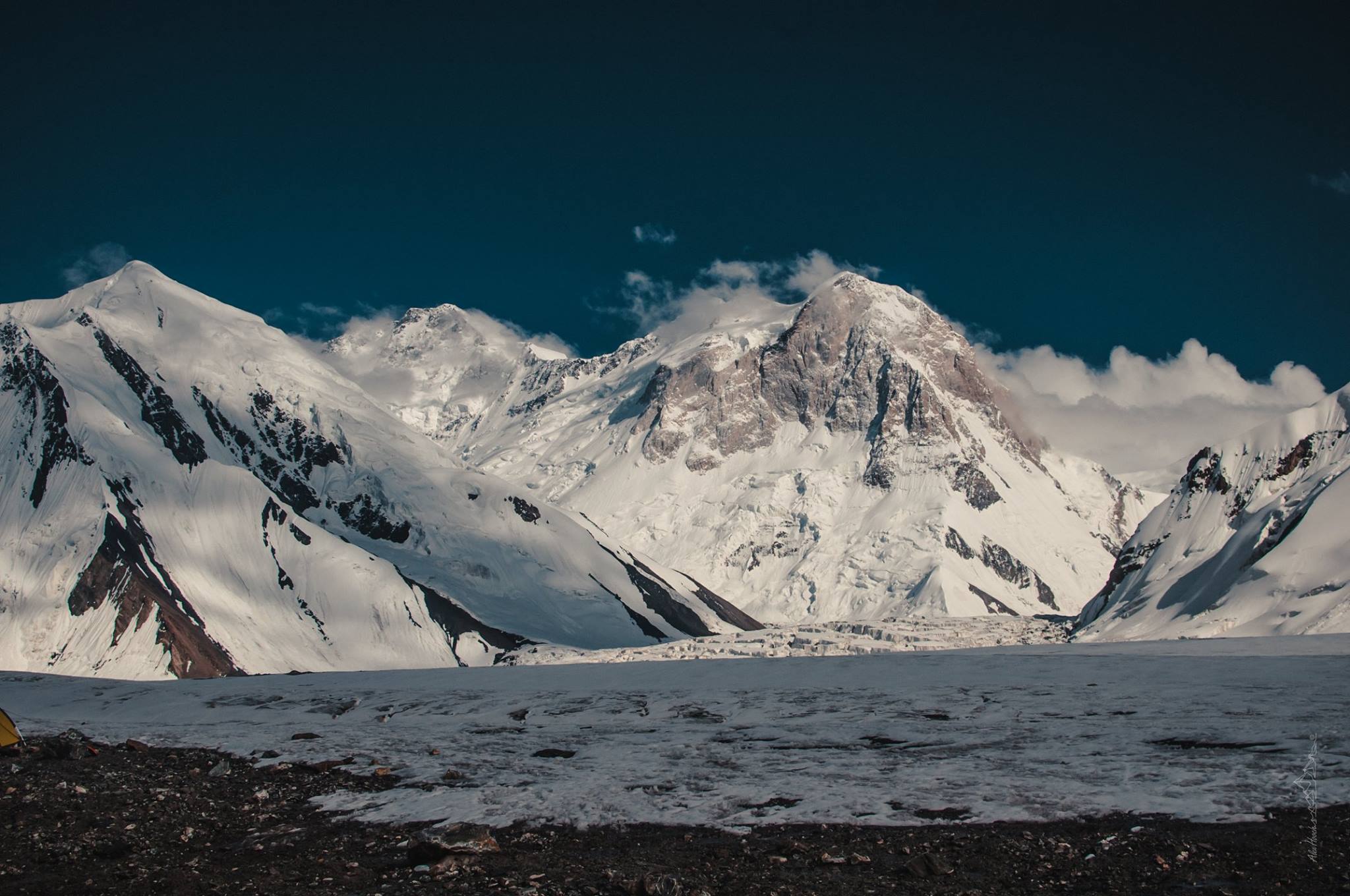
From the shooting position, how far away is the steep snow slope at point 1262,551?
13338 cm

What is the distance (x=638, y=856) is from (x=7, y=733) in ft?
64.4

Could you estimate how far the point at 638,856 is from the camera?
19469 mm

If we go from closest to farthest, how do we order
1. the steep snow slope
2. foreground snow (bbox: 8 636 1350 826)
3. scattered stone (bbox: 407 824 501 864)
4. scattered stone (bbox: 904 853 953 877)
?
scattered stone (bbox: 904 853 953 877)
scattered stone (bbox: 407 824 501 864)
foreground snow (bbox: 8 636 1350 826)
the steep snow slope

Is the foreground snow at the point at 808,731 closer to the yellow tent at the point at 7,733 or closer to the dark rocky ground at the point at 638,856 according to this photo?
the dark rocky ground at the point at 638,856

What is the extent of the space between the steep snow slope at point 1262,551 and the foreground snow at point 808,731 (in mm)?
93973

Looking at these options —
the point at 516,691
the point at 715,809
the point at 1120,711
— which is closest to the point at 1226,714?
the point at 1120,711

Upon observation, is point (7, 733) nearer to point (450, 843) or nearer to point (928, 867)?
point (450, 843)

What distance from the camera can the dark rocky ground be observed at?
17.2 metres

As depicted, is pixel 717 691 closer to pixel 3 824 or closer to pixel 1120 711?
pixel 1120 711

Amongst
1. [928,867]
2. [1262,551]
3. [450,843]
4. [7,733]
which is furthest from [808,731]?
[1262,551]

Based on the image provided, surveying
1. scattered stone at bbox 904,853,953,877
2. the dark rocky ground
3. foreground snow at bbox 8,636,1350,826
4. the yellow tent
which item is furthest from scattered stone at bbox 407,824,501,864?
the yellow tent

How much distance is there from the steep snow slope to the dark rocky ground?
114327 mm

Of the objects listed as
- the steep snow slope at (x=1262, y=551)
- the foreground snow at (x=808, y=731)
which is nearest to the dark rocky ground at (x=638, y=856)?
the foreground snow at (x=808, y=731)

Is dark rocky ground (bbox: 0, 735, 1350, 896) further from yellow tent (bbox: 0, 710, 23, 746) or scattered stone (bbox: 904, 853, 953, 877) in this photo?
yellow tent (bbox: 0, 710, 23, 746)
